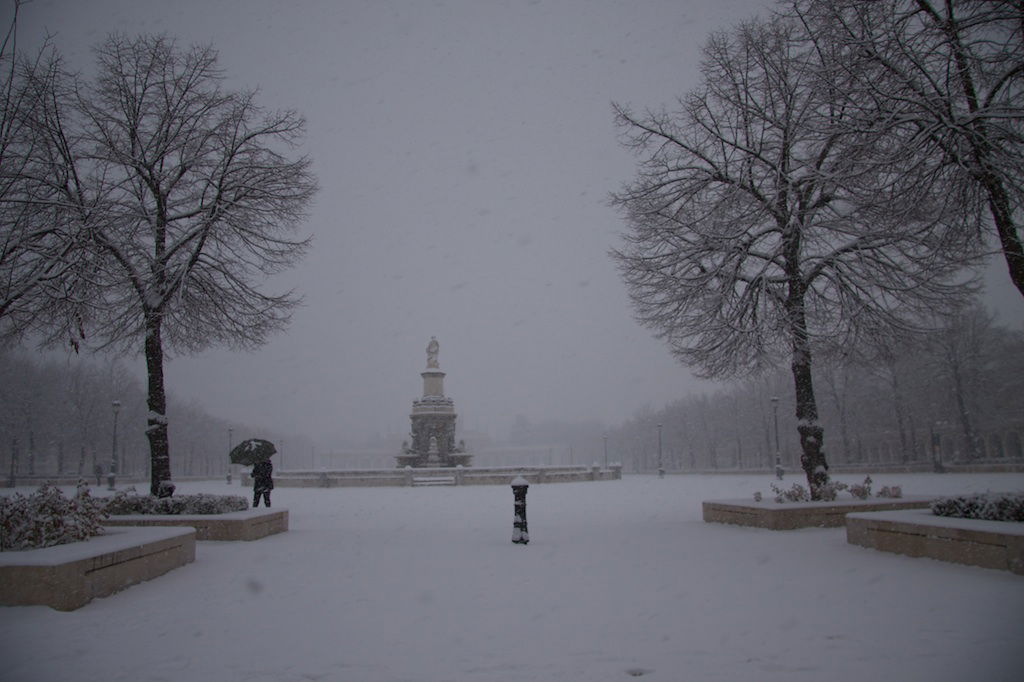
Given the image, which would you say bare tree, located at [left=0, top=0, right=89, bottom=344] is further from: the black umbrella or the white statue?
the white statue

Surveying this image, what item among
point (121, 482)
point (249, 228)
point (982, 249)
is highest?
point (249, 228)

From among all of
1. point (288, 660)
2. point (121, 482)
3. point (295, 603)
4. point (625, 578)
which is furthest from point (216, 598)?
point (121, 482)

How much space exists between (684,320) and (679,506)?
6964 millimetres

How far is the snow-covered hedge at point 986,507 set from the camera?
800cm

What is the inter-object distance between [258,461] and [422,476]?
757 inches

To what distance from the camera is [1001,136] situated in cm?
877

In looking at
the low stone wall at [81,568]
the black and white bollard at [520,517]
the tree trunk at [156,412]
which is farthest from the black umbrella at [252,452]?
the black and white bollard at [520,517]

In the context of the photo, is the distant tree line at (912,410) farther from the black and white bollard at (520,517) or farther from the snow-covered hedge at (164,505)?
the snow-covered hedge at (164,505)

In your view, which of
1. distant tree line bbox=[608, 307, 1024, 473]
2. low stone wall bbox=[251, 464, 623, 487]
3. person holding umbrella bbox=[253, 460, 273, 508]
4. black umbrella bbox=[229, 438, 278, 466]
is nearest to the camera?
person holding umbrella bbox=[253, 460, 273, 508]

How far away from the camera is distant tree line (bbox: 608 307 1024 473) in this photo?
130ft

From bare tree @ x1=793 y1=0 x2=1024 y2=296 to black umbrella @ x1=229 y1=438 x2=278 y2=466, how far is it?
15623mm

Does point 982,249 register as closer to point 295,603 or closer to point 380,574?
point 380,574

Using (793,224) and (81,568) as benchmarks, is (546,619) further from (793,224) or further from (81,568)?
(793,224)

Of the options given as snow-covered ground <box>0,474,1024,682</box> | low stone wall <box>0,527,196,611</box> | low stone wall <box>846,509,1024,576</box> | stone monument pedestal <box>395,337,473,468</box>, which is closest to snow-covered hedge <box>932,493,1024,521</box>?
low stone wall <box>846,509,1024,576</box>
